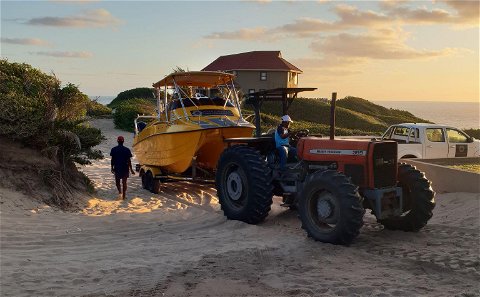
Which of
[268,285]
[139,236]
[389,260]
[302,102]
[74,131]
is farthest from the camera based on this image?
[302,102]

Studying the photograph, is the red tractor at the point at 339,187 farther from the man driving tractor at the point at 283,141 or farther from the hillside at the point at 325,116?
the hillside at the point at 325,116

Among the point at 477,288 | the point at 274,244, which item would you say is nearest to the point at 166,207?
the point at 274,244

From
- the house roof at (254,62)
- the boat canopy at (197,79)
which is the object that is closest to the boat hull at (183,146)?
the boat canopy at (197,79)

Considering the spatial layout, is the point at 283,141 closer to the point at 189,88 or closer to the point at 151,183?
the point at 151,183

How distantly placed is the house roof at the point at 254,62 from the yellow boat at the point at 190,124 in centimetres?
3455

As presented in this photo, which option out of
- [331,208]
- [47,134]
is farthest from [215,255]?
[47,134]

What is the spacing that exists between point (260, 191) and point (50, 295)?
13.1 feet

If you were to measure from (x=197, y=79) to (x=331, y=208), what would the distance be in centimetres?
593

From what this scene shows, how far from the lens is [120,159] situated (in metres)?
11.1

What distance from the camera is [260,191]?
325 inches

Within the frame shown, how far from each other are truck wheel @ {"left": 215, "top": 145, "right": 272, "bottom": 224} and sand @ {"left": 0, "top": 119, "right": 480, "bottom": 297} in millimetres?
258

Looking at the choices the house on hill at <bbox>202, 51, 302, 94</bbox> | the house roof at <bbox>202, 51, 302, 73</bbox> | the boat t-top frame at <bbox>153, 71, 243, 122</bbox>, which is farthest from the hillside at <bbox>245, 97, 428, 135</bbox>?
the boat t-top frame at <bbox>153, 71, 243, 122</bbox>

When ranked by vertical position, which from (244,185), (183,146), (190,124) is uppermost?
(190,124)

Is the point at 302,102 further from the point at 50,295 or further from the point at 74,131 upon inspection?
the point at 50,295
